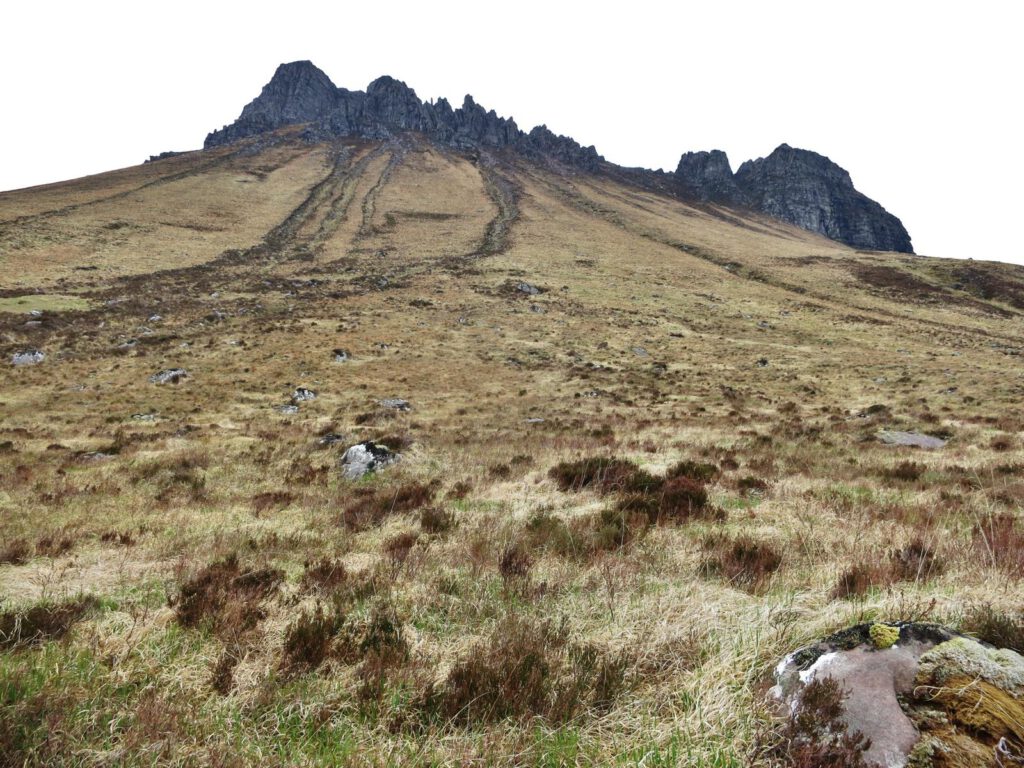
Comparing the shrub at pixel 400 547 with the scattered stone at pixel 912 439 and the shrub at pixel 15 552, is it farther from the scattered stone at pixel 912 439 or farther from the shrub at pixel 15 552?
the scattered stone at pixel 912 439

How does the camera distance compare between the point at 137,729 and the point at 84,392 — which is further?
the point at 84,392

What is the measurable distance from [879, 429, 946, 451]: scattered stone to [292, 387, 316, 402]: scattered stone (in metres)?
25.3

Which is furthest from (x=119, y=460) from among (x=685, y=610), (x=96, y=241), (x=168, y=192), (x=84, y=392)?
(x=168, y=192)

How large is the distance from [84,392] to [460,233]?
66606mm

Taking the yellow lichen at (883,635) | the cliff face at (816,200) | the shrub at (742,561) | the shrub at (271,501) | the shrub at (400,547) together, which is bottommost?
the shrub at (271,501)

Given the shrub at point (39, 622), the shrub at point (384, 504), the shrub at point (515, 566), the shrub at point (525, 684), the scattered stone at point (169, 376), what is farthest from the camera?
the scattered stone at point (169, 376)

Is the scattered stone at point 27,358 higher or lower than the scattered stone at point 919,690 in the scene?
lower

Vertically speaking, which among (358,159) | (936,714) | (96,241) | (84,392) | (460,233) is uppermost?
(358,159)

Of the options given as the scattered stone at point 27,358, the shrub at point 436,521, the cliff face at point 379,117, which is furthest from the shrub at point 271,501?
the cliff face at point 379,117

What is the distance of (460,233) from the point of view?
84.2 m

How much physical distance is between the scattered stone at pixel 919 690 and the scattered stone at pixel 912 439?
50.2 ft

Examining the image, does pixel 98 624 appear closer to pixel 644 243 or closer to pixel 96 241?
pixel 96 241

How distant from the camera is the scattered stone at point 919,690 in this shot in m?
2.23

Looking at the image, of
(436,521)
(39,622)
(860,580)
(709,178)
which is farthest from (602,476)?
(709,178)
